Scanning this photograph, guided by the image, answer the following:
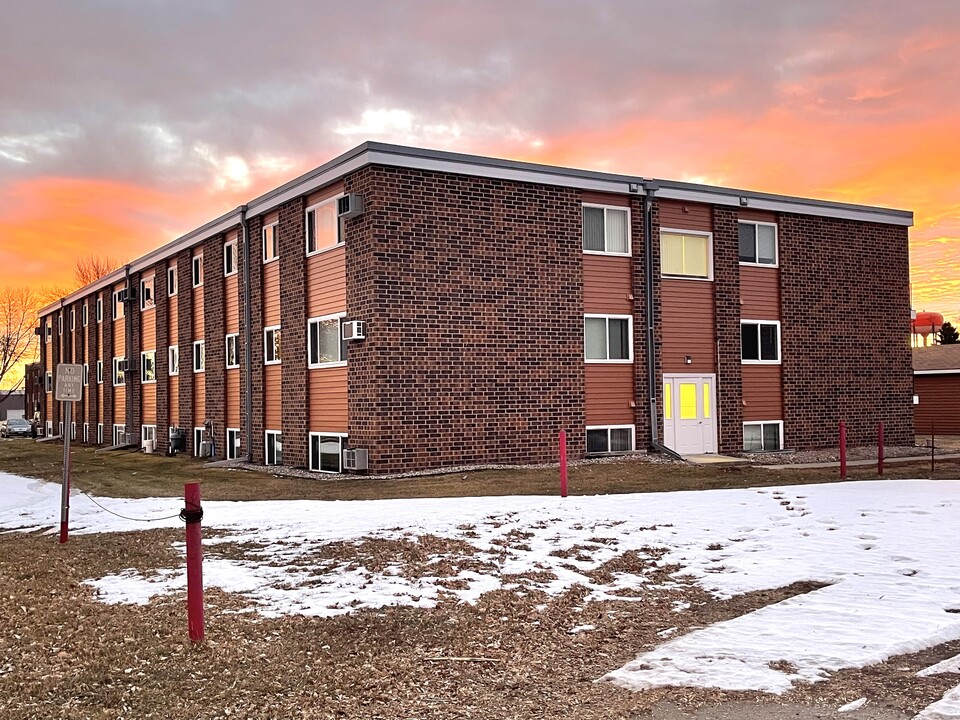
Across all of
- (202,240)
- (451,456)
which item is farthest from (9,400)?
(451,456)

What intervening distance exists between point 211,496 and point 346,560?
7535 mm

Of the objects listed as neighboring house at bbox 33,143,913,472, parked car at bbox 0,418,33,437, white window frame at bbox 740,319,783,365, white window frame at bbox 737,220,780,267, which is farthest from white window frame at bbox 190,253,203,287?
parked car at bbox 0,418,33,437

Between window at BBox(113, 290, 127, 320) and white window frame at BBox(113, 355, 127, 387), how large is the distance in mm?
1884

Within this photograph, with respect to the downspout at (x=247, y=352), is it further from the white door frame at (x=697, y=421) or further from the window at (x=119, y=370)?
the window at (x=119, y=370)

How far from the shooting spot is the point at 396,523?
36.9 ft

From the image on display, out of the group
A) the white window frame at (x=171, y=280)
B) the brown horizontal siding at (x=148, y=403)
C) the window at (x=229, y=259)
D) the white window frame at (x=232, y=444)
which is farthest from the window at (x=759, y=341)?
the brown horizontal siding at (x=148, y=403)

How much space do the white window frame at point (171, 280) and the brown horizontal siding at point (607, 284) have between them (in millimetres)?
17291

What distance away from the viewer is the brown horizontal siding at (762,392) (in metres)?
24.1

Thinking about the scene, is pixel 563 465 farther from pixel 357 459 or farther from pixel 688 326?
pixel 688 326

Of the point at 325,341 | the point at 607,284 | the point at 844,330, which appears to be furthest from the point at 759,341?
the point at 325,341

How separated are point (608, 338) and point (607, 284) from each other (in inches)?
54.1

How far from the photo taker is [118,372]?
1534 inches

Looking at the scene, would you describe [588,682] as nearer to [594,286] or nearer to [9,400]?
[594,286]

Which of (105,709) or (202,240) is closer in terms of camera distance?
(105,709)
